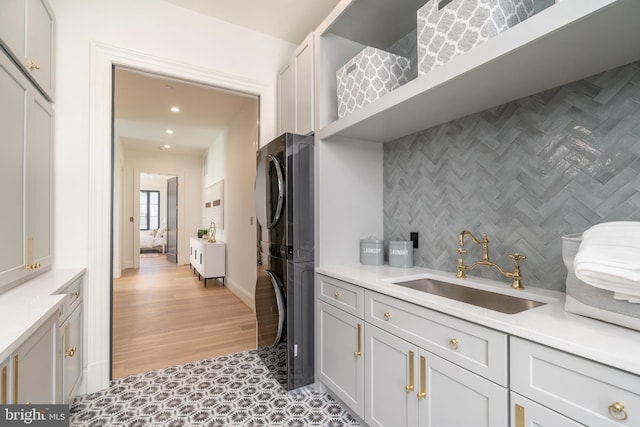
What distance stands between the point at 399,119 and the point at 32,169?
6.74 ft

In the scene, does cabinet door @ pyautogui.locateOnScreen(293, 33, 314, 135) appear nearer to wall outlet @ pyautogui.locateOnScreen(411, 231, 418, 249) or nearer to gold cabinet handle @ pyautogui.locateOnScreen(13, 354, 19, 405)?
wall outlet @ pyautogui.locateOnScreen(411, 231, 418, 249)

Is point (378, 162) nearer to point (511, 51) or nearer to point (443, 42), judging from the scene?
point (443, 42)

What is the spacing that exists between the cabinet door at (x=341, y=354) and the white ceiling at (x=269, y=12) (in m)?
2.28

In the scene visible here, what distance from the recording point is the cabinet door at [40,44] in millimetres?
1624

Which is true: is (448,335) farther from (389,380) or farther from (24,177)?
(24,177)

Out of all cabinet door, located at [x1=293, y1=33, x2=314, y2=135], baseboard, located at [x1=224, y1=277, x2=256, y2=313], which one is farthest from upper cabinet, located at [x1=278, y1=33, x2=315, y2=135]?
baseboard, located at [x1=224, y1=277, x2=256, y2=313]

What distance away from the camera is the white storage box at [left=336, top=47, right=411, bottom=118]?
175 cm

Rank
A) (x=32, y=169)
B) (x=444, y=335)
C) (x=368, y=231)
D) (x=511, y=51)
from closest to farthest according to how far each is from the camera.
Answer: (x=511, y=51) → (x=444, y=335) → (x=32, y=169) → (x=368, y=231)

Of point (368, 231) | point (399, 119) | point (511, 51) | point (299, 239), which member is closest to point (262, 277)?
point (299, 239)

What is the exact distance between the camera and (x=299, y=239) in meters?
2.04

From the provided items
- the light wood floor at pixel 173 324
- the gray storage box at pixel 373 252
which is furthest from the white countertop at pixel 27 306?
the gray storage box at pixel 373 252

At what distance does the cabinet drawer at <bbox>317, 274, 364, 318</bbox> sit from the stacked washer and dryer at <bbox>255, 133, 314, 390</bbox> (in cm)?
16

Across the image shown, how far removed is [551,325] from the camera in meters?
0.93

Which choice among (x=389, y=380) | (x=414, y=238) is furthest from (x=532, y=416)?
(x=414, y=238)
